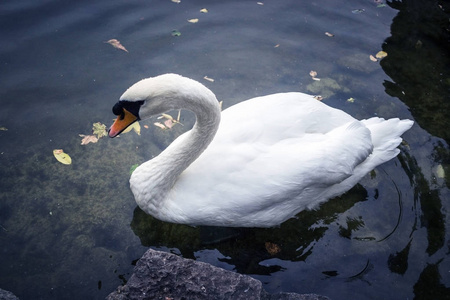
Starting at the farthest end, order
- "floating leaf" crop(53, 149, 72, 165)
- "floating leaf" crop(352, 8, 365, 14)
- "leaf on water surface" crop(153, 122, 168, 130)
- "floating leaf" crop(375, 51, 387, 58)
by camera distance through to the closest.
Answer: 1. "floating leaf" crop(352, 8, 365, 14)
2. "floating leaf" crop(375, 51, 387, 58)
3. "leaf on water surface" crop(153, 122, 168, 130)
4. "floating leaf" crop(53, 149, 72, 165)

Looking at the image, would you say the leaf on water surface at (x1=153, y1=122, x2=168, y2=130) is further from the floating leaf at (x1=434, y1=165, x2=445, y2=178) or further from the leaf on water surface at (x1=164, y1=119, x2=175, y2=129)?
the floating leaf at (x1=434, y1=165, x2=445, y2=178)

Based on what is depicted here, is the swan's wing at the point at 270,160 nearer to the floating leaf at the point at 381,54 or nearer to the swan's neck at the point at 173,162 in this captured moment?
the swan's neck at the point at 173,162

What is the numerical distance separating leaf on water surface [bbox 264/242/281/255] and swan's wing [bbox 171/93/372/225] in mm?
490

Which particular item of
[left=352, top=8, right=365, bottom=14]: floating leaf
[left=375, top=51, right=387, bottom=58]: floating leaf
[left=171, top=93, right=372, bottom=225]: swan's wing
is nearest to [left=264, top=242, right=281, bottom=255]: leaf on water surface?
[left=171, top=93, right=372, bottom=225]: swan's wing

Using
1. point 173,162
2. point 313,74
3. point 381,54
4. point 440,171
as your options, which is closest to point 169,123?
point 173,162

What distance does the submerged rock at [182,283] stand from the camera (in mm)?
3467

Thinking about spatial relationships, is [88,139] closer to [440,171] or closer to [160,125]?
[160,125]

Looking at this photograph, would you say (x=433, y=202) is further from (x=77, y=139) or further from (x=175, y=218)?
(x=77, y=139)

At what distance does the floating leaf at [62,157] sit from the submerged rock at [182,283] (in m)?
2.23

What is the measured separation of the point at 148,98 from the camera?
355 cm

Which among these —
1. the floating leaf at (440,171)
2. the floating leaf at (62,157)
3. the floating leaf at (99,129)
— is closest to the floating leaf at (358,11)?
the floating leaf at (440,171)

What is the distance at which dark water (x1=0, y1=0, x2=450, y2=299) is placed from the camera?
14.6ft

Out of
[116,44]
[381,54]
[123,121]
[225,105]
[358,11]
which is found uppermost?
[123,121]

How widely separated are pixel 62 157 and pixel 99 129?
2.18 feet
